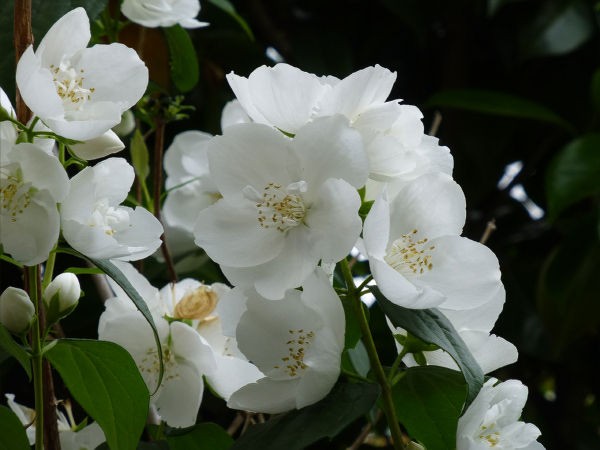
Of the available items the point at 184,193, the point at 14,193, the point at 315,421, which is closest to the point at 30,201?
the point at 14,193

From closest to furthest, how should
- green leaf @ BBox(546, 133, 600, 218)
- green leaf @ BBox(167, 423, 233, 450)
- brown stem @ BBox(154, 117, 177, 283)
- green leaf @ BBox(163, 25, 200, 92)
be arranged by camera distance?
1. green leaf @ BBox(167, 423, 233, 450)
2. brown stem @ BBox(154, 117, 177, 283)
3. green leaf @ BBox(163, 25, 200, 92)
4. green leaf @ BBox(546, 133, 600, 218)

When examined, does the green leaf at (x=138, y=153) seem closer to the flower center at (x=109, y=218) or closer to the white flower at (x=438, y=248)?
the flower center at (x=109, y=218)

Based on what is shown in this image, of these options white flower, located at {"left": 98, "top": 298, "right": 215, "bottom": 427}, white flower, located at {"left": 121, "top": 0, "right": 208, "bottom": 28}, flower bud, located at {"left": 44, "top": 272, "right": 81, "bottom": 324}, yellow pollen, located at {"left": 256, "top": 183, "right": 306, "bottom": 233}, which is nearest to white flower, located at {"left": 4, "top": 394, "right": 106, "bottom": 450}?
white flower, located at {"left": 98, "top": 298, "right": 215, "bottom": 427}

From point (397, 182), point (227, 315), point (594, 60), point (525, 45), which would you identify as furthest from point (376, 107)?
point (594, 60)

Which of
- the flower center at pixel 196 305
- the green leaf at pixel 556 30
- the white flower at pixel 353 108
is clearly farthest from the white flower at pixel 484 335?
the green leaf at pixel 556 30

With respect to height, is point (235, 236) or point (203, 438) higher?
point (235, 236)

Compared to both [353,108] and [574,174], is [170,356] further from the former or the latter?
[574,174]

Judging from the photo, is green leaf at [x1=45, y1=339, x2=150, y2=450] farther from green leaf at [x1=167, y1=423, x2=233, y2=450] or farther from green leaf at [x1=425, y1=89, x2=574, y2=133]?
green leaf at [x1=425, y1=89, x2=574, y2=133]
